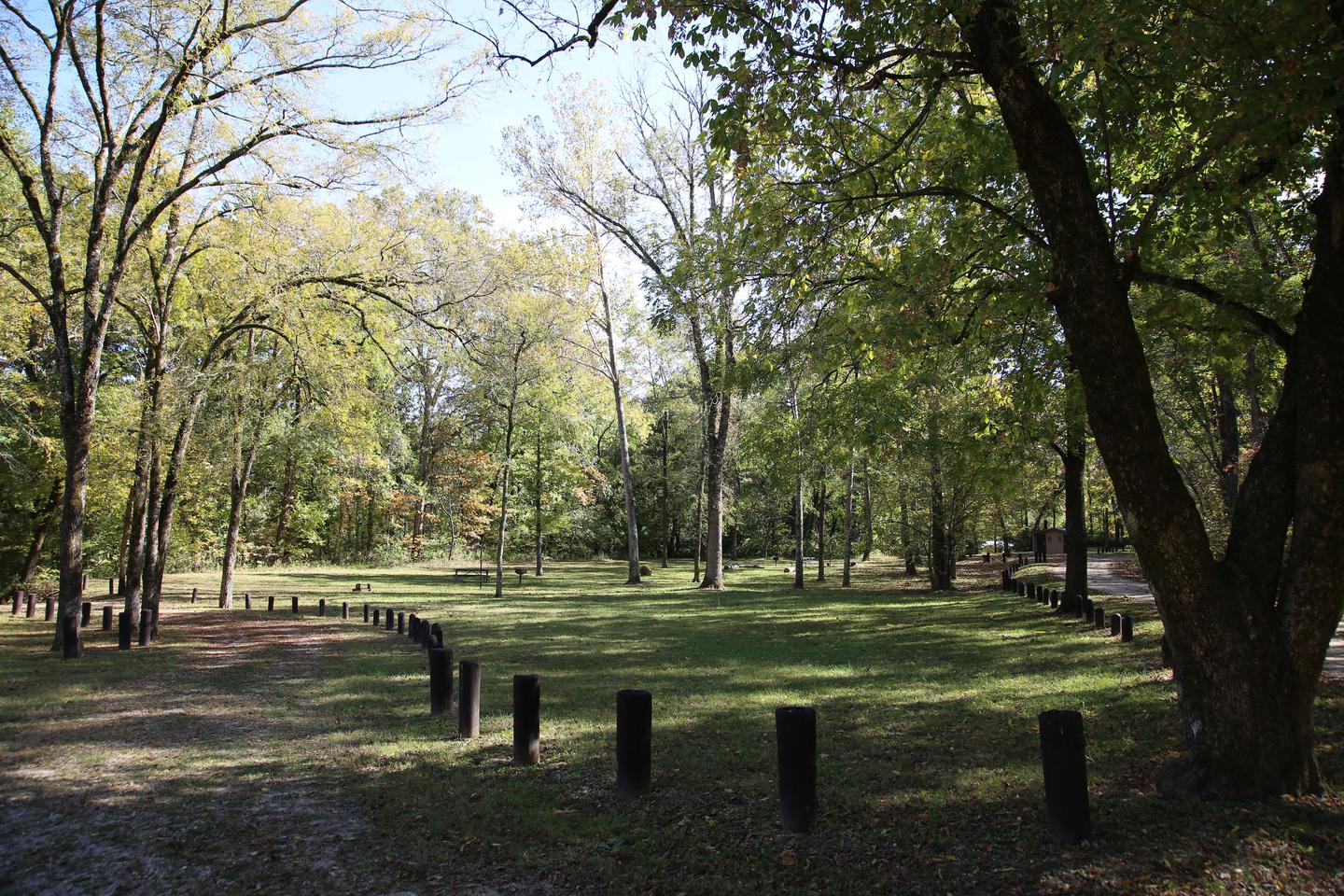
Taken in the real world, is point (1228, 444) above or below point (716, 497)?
above

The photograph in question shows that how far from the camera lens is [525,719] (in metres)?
6.25

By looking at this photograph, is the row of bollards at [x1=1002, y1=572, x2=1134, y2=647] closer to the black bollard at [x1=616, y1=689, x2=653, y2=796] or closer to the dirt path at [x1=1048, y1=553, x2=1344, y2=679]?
the dirt path at [x1=1048, y1=553, x2=1344, y2=679]

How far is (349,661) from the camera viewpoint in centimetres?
1157

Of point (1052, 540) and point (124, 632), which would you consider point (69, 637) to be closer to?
point (124, 632)

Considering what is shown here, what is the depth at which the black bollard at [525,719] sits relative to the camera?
6.23 metres

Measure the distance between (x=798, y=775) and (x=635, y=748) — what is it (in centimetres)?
130

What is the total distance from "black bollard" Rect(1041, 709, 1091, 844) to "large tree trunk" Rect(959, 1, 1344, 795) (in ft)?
3.16

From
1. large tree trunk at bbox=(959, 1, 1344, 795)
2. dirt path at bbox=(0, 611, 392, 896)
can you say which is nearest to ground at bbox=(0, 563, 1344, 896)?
dirt path at bbox=(0, 611, 392, 896)

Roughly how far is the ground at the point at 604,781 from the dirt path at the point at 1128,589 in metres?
1.70

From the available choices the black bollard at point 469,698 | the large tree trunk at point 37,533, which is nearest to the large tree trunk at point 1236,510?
the black bollard at point 469,698

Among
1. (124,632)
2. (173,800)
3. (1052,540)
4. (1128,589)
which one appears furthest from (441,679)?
(1052,540)

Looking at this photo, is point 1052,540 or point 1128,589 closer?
point 1128,589

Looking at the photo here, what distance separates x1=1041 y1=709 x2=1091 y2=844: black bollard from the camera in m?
4.32

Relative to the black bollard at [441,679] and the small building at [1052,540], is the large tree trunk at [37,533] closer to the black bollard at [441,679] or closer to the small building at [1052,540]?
the black bollard at [441,679]
